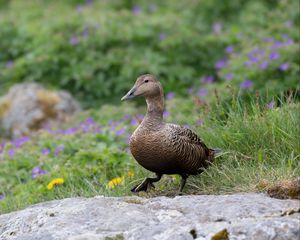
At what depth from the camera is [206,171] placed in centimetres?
504

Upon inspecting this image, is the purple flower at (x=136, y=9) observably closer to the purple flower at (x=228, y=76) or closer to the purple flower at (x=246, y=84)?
the purple flower at (x=228, y=76)

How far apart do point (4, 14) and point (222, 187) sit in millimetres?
8023

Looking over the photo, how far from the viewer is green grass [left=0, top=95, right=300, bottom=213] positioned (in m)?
4.94

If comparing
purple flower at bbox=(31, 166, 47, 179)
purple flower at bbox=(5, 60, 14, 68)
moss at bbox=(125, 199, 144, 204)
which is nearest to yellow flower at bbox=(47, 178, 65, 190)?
purple flower at bbox=(31, 166, 47, 179)

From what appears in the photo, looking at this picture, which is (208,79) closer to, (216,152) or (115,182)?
(115,182)

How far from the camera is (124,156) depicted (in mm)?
6230

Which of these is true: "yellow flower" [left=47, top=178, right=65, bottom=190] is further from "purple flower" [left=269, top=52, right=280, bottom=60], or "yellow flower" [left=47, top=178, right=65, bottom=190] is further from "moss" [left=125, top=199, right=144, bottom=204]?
"purple flower" [left=269, top=52, right=280, bottom=60]

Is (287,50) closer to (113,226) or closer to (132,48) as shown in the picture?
(132,48)

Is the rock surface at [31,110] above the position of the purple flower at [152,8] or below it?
below

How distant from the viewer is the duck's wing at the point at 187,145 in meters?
4.78

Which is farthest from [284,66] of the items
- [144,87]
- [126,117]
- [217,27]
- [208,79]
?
[144,87]

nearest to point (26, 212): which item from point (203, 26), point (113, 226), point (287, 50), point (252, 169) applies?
point (113, 226)

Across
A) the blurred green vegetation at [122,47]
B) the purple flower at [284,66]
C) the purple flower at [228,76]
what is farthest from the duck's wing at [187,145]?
the blurred green vegetation at [122,47]

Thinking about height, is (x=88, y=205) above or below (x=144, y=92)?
below
